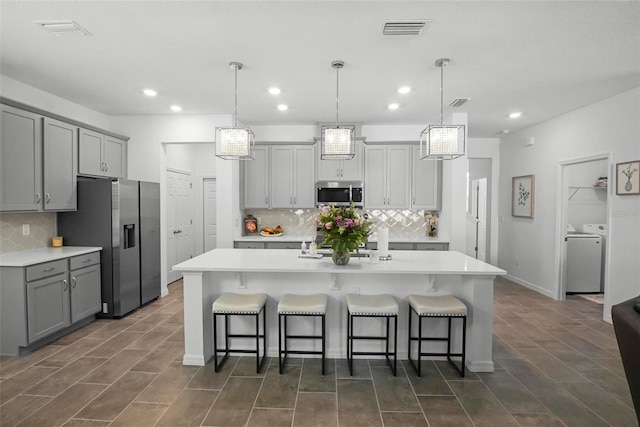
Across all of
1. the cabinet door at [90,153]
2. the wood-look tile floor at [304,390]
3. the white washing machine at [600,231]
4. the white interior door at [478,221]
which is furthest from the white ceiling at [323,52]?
the wood-look tile floor at [304,390]

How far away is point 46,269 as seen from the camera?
3258mm

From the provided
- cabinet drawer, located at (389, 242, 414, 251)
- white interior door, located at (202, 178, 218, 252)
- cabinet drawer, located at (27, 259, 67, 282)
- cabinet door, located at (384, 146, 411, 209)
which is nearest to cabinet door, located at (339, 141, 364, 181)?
cabinet door, located at (384, 146, 411, 209)

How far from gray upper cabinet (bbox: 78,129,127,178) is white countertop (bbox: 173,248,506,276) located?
2.24 m

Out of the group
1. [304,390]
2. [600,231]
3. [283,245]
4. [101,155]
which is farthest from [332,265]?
[600,231]

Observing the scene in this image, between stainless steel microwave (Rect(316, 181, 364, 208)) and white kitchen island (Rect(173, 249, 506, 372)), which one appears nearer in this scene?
white kitchen island (Rect(173, 249, 506, 372))

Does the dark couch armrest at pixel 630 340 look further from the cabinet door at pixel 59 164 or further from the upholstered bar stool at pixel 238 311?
the cabinet door at pixel 59 164

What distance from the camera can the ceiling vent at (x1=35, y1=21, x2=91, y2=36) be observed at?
2432 millimetres

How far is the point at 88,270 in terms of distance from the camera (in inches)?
150

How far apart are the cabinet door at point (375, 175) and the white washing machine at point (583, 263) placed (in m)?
2.86

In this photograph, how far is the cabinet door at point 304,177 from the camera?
17.9 feet

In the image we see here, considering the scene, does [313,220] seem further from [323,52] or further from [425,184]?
[323,52]

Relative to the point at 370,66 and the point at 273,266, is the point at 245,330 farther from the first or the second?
the point at 370,66

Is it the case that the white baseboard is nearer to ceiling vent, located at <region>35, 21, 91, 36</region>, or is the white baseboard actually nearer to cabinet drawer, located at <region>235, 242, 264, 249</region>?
cabinet drawer, located at <region>235, 242, 264, 249</region>

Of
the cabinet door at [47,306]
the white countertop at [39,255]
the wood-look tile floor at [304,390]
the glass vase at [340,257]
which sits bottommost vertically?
the wood-look tile floor at [304,390]
